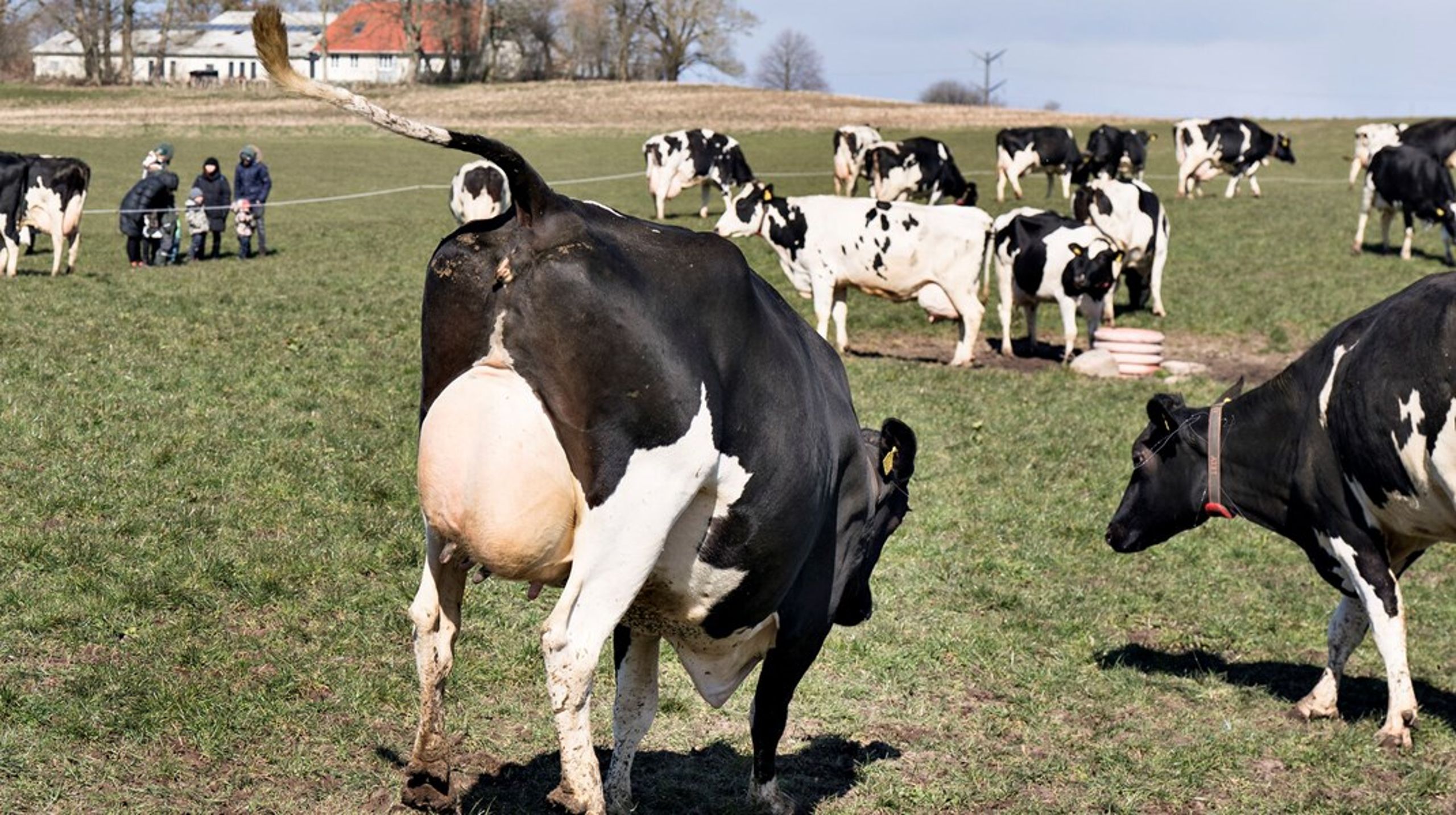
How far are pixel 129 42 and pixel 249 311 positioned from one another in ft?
247

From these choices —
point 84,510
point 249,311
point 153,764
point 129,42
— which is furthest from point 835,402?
point 129,42

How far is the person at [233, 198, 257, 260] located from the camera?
24406 mm

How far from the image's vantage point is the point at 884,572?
33.3ft

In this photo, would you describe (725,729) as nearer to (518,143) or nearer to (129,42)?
(518,143)

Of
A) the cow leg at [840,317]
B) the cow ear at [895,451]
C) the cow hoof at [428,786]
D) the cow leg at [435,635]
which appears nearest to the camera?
the cow leg at [435,635]

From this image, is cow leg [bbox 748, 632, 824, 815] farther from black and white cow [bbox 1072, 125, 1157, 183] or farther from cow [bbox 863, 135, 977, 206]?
black and white cow [bbox 1072, 125, 1157, 183]

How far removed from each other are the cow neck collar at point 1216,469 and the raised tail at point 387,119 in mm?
5284

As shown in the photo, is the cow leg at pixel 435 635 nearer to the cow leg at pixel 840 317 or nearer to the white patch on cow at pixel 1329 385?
the white patch on cow at pixel 1329 385

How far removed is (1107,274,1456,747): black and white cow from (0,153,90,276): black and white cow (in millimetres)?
16994

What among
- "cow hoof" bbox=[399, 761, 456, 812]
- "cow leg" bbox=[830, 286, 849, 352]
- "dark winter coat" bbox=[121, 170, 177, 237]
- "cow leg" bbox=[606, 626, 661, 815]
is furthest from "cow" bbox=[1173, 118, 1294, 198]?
"cow hoof" bbox=[399, 761, 456, 812]

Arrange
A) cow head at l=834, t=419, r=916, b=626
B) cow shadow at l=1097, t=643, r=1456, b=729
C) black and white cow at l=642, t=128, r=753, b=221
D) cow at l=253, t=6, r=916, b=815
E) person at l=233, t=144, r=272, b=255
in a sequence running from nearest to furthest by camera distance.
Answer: cow at l=253, t=6, r=916, b=815
cow head at l=834, t=419, r=916, b=626
cow shadow at l=1097, t=643, r=1456, b=729
person at l=233, t=144, r=272, b=255
black and white cow at l=642, t=128, r=753, b=221

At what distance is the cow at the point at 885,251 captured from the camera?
19.2 metres

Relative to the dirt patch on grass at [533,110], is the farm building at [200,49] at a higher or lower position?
higher

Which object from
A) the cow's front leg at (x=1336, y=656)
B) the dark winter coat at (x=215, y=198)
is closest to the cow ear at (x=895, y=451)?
the cow's front leg at (x=1336, y=656)
